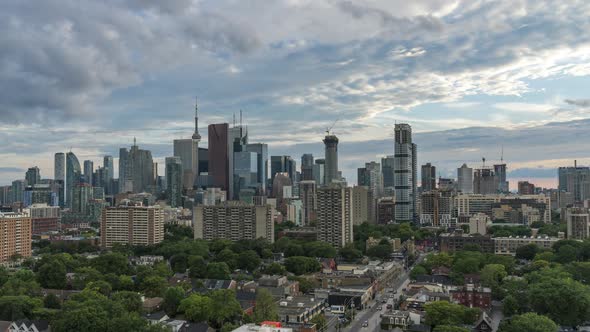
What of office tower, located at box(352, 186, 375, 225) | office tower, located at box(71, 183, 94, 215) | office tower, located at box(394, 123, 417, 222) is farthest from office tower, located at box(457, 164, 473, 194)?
office tower, located at box(71, 183, 94, 215)

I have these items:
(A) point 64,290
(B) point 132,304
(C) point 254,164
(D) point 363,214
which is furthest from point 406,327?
(C) point 254,164

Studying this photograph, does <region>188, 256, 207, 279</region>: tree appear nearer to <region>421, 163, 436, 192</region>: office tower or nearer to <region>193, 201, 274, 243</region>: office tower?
<region>193, 201, 274, 243</region>: office tower

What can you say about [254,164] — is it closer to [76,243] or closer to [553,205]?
[553,205]

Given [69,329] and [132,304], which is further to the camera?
[132,304]

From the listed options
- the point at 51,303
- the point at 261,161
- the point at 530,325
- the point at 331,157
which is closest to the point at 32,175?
the point at 261,161

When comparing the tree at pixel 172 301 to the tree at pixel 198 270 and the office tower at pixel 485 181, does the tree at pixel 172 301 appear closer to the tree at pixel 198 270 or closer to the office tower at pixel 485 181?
the tree at pixel 198 270

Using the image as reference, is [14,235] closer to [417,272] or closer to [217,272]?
[217,272]

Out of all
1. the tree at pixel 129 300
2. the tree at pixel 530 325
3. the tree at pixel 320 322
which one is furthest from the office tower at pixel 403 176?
the tree at pixel 530 325

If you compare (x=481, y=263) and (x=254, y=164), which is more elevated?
(x=254, y=164)
